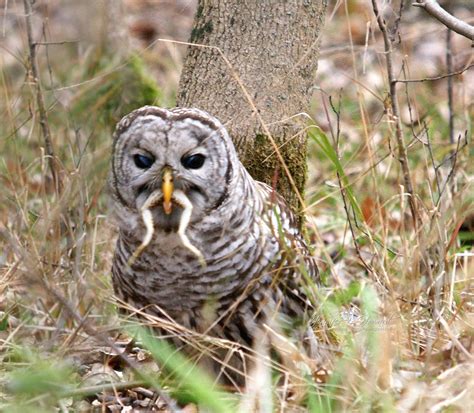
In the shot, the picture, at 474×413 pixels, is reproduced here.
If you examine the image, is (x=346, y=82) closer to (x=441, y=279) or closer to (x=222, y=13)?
(x=222, y=13)

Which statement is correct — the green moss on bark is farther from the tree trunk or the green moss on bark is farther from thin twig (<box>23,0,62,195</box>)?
thin twig (<box>23,0,62,195</box>)

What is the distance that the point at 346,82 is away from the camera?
8023 millimetres

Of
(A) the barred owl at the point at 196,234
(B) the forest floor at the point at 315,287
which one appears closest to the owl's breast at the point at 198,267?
(A) the barred owl at the point at 196,234

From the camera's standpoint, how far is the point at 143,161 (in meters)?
3.57

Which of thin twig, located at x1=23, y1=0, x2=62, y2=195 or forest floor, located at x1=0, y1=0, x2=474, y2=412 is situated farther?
thin twig, located at x1=23, y1=0, x2=62, y2=195

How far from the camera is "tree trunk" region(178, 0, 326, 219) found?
4.55 meters

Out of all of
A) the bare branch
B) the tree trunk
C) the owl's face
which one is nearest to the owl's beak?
the owl's face

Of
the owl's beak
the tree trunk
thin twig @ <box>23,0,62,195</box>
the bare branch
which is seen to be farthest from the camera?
thin twig @ <box>23,0,62,195</box>

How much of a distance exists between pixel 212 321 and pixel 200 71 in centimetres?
136

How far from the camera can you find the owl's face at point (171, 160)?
3.51 m

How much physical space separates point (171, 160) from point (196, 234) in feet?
1.19

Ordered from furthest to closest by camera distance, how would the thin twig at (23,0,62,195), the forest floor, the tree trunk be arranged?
the thin twig at (23,0,62,195), the tree trunk, the forest floor

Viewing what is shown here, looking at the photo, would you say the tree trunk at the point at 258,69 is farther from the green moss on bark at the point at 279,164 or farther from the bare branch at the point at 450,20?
the bare branch at the point at 450,20

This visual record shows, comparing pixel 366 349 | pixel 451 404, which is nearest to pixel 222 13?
pixel 366 349
